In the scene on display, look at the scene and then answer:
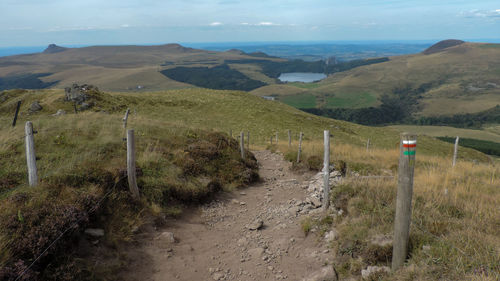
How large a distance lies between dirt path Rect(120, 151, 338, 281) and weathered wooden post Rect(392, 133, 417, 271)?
1868 millimetres

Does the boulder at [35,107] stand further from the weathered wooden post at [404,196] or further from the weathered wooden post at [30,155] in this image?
the weathered wooden post at [404,196]

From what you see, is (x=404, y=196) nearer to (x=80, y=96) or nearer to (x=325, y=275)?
(x=325, y=275)

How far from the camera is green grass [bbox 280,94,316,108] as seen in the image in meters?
174

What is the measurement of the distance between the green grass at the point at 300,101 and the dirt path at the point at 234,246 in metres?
164

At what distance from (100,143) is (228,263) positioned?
7200 mm

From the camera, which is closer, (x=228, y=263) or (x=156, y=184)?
(x=228, y=263)

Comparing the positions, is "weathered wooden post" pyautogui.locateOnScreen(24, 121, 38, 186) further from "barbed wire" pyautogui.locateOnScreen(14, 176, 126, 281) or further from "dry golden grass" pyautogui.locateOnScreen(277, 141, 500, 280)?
"dry golden grass" pyautogui.locateOnScreen(277, 141, 500, 280)

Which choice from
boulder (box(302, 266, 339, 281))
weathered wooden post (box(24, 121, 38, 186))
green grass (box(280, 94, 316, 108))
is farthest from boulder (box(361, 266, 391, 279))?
green grass (box(280, 94, 316, 108))

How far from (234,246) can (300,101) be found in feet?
603

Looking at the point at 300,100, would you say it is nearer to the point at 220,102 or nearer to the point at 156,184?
the point at 220,102

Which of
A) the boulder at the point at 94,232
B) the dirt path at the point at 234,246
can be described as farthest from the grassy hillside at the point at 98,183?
the dirt path at the point at 234,246

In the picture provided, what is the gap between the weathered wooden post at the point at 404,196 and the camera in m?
4.84

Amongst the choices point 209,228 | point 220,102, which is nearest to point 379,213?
point 209,228

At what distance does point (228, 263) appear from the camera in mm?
7383
